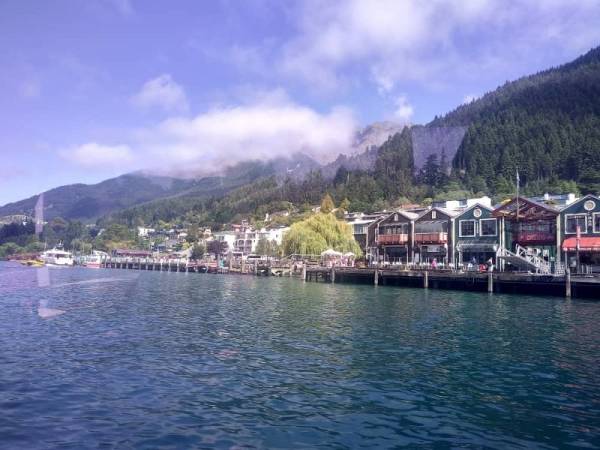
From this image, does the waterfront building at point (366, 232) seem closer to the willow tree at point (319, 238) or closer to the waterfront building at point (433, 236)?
the willow tree at point (319, 238)

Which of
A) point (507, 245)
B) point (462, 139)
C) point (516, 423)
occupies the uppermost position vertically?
point (462, 139)

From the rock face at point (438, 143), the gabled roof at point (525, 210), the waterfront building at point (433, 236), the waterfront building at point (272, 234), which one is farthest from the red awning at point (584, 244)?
the waterfront building at point (272, 234)

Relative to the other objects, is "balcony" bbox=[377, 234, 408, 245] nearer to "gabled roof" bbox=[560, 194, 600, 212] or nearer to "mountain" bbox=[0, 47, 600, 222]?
"gabled roof" bbox=[560, 194, 600, 212]

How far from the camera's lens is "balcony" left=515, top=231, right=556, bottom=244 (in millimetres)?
62812

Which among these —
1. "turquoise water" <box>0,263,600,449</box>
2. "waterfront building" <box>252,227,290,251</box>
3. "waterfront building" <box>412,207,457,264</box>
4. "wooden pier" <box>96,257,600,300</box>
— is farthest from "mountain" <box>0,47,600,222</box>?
"turquoise water" <box>0,263,600,449</box>

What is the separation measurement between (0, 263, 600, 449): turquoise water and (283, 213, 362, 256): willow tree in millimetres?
57044

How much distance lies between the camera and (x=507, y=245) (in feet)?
222

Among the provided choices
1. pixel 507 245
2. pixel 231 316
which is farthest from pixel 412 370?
pixel 507 245

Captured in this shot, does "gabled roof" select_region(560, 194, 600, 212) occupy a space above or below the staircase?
above

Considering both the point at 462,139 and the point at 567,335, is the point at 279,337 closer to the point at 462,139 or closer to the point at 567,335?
the point at 567,335

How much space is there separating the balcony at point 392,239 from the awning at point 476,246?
949 centimetres

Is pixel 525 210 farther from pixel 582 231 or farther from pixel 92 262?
pixel 92 262

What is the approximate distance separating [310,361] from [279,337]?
5.59 m

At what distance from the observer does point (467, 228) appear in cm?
7188
